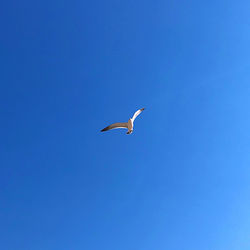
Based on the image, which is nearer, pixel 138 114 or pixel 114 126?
pixel 114 126

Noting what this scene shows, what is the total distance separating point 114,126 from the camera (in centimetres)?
3191

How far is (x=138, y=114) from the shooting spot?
112ft

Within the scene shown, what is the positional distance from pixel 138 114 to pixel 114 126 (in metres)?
4.06
